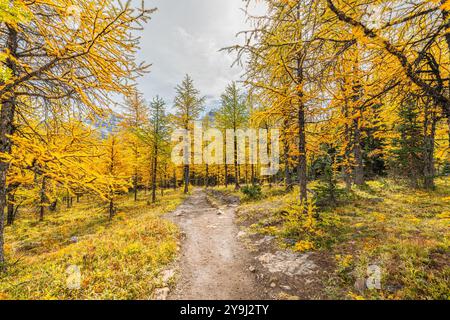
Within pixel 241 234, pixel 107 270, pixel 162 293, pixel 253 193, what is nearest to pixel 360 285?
pixel 162 293

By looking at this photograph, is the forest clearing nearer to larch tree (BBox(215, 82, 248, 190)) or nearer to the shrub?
the shrub

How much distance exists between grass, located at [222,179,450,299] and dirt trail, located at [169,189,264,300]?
150cm

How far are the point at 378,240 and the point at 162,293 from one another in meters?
6.49

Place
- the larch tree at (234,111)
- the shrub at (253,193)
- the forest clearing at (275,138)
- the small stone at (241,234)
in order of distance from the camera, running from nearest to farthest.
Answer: the forest clearing at (275,138)
the small stone at (241,234)
the shrub at (253,193)
the larch tree at (234,111)

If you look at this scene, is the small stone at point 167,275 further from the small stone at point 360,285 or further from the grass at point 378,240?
the small stone at point 360,285

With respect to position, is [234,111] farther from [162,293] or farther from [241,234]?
[162,293]

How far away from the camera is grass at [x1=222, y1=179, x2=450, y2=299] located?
3.88 metres

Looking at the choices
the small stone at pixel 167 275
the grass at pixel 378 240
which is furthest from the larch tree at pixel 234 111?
the small stone at pixel 167 275

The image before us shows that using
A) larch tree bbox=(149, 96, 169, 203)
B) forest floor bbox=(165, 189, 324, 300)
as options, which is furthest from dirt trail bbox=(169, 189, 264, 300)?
larch tree bbox=(149, 96, 169, 203)

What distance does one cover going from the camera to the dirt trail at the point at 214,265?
15.2 ft

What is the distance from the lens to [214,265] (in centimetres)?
609

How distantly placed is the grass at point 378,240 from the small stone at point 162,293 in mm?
3855

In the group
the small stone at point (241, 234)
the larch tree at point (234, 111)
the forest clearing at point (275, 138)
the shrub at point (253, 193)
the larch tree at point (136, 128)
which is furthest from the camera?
the larch tree at point (234, 111)
